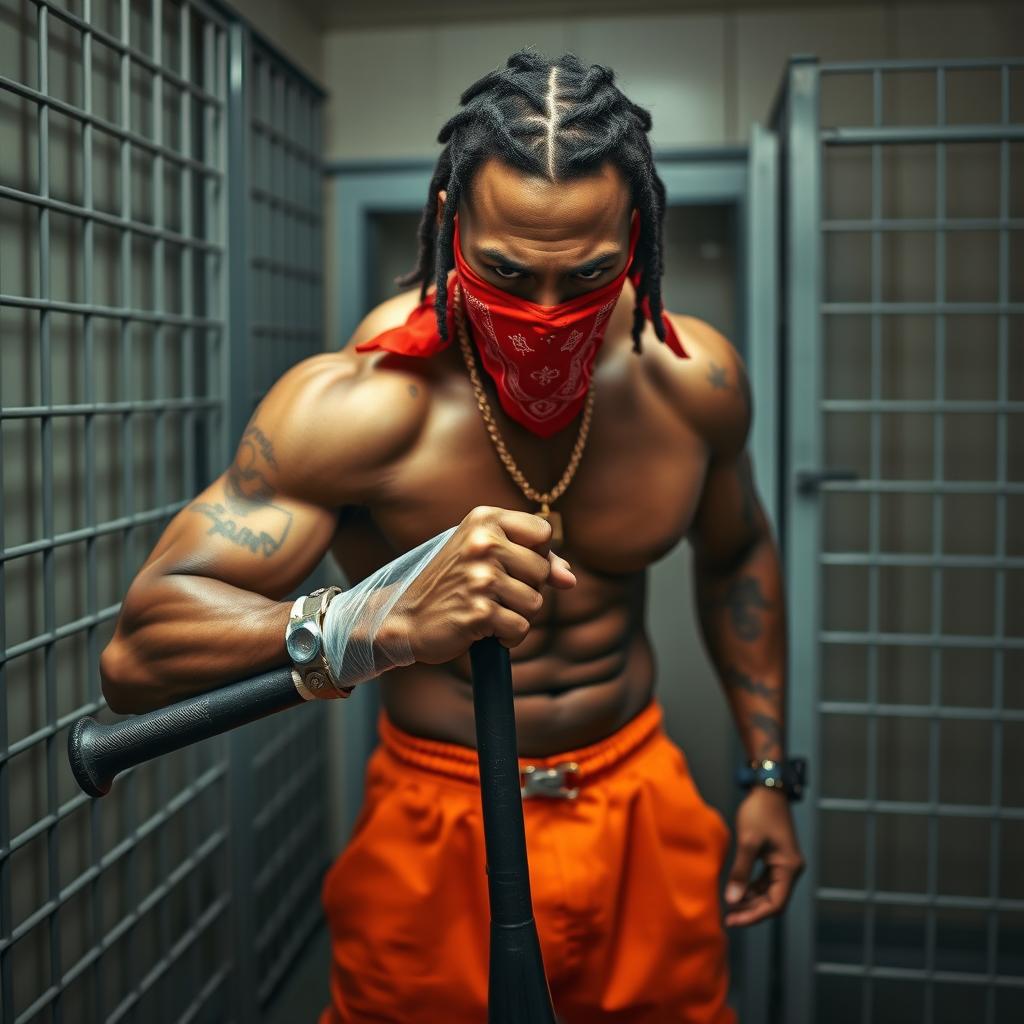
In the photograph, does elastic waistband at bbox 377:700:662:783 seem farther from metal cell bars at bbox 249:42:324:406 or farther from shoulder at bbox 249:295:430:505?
metal cell bars at bbox 249:42:324:406

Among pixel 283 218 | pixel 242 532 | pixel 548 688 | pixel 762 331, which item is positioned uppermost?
pixel 283 218

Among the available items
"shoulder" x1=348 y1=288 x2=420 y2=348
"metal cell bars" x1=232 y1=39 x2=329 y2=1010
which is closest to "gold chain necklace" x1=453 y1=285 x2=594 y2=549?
"shoulder" x1=348 y1=288 x2=420 y2=348

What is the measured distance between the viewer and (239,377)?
73.0 inches

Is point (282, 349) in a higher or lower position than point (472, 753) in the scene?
higher

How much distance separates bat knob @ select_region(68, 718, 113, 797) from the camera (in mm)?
850

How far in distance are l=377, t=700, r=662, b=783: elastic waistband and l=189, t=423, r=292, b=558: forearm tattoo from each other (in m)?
0.36

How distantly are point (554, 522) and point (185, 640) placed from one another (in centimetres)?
45

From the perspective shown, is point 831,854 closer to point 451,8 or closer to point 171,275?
point 171,275

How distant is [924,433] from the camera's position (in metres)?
2.23

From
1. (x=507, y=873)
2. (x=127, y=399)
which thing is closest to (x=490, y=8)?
(x=127, y=399)

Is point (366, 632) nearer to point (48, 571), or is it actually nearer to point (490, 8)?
point (48, 571)

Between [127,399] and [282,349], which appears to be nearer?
[127,399]

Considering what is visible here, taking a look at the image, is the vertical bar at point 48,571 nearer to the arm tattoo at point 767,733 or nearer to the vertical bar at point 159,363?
the vertical bar at point 159,363

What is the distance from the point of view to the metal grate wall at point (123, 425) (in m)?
1.32
